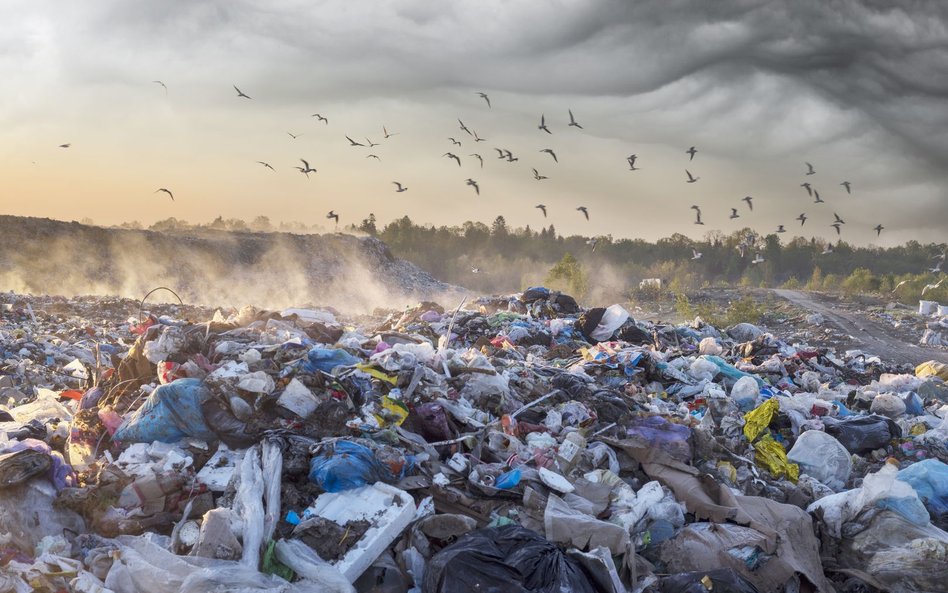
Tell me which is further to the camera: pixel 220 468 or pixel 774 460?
pixel 774 460

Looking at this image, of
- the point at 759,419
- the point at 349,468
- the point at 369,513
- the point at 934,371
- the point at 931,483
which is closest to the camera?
the point at 369,513

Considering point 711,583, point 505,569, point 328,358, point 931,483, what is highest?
point 505,569

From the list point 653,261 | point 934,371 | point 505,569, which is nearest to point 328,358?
point 505,569

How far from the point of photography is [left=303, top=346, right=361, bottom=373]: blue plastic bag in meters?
5.26

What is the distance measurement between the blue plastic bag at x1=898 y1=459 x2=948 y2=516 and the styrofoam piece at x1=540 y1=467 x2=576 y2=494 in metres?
2.37

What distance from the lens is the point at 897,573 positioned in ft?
12.3

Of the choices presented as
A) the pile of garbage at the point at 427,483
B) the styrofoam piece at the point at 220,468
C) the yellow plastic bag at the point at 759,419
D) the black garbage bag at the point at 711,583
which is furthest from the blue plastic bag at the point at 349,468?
the yellow plastic bag at the point at 759,419

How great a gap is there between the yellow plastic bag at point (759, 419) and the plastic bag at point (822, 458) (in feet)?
1.02

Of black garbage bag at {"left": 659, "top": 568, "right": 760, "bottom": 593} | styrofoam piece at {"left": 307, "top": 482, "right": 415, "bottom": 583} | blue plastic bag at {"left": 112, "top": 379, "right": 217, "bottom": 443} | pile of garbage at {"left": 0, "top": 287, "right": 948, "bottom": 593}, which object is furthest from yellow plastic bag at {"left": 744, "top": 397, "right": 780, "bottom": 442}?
blue plastic bag at {"left": 112, "top": 379, "right": 217, "bottom": 443}

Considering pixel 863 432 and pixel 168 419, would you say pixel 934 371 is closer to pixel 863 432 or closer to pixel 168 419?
pixel 863 432

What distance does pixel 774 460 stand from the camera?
5188mm

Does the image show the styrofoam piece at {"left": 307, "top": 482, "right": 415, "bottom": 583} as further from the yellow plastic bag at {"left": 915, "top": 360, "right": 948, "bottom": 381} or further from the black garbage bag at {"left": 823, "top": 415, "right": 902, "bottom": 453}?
the yellow plastic bag at {"left": 915, "top": 360, "right": 948, "bottom": 381}

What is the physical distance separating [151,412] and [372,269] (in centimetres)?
2128

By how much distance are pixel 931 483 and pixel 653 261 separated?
127 ft
